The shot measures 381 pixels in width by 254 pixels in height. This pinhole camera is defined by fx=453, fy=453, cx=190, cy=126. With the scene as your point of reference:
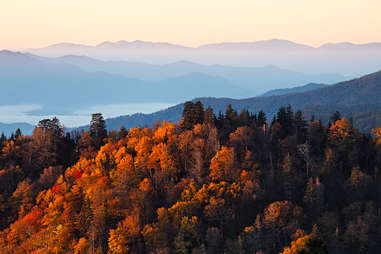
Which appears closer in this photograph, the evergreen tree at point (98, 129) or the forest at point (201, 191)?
the forest at point (201, 191)

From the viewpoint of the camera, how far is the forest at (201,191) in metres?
88.9

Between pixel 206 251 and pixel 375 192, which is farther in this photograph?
pixel 375 192

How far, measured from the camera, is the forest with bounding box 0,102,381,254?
88938 mm

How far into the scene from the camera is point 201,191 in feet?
313

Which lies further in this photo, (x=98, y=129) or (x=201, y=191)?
(x=98, y=129)

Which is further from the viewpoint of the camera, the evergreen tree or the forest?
the evergreen tree

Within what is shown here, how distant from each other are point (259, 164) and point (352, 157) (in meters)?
23.9

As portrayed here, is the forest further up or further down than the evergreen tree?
further down

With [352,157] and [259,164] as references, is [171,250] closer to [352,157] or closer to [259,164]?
[259,164]

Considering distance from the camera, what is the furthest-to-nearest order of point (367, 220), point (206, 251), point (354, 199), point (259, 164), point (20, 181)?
point (20, 181) → point (259, 164) → point (354, 199) → point (367, 220) → point (206, 251)

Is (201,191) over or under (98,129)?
under

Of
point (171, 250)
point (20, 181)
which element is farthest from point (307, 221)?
point (20, 181)

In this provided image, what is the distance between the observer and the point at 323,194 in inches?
3922

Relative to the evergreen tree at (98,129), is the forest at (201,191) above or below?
below
